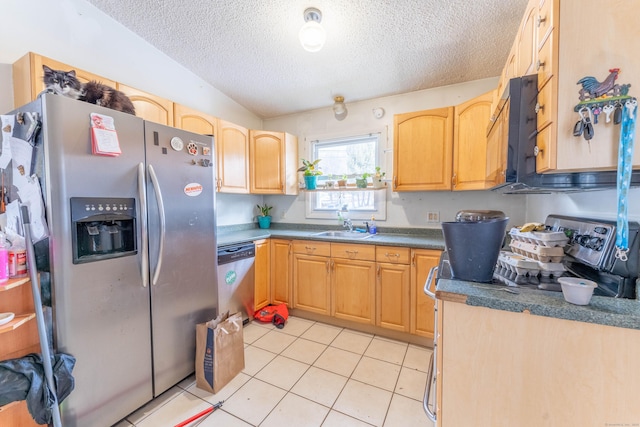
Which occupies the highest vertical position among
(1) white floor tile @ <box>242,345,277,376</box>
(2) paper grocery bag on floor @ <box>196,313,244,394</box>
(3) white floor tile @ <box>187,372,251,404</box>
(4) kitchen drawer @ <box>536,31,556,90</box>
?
(4) kitchen drawer @ <box>536,31,556,90</box>

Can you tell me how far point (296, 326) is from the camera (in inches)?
101

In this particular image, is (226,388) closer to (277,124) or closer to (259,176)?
(259,176)

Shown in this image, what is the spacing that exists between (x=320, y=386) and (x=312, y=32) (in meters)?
2.39

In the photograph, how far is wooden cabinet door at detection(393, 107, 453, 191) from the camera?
230 cm

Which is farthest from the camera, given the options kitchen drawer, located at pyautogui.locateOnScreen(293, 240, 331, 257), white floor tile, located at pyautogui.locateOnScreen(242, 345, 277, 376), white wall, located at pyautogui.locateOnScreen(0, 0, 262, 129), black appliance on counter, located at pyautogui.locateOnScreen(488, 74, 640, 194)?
kitchen drawer, located at pyautogui.locateOnScreen(293, 240, 331, 257)

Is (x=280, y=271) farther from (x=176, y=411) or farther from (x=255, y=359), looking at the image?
(x=176, y=411)

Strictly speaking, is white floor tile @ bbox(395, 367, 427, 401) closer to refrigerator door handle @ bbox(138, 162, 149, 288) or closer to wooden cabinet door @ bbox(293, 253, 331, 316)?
wooden cabinet door @ bbox(293, 253, 331, 316)

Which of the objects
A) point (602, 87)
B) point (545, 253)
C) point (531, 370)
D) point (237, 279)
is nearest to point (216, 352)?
point (237, 279)

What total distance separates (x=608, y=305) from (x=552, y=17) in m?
0.94

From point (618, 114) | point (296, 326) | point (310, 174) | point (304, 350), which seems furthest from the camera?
Result: point (310, 174)

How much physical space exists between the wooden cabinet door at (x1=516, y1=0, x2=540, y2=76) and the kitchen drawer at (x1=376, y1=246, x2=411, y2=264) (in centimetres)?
144

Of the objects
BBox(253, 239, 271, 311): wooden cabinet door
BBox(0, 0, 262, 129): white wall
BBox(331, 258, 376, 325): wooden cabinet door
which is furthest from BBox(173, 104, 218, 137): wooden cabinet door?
BBox(331, 258, 376, 325): wooden cabinet door

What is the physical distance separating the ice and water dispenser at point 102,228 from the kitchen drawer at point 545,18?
2.00 m

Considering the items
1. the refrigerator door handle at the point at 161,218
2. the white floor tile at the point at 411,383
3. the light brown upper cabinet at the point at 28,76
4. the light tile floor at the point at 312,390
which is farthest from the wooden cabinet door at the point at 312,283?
the light brown upper cabinet at the point at 28,76
